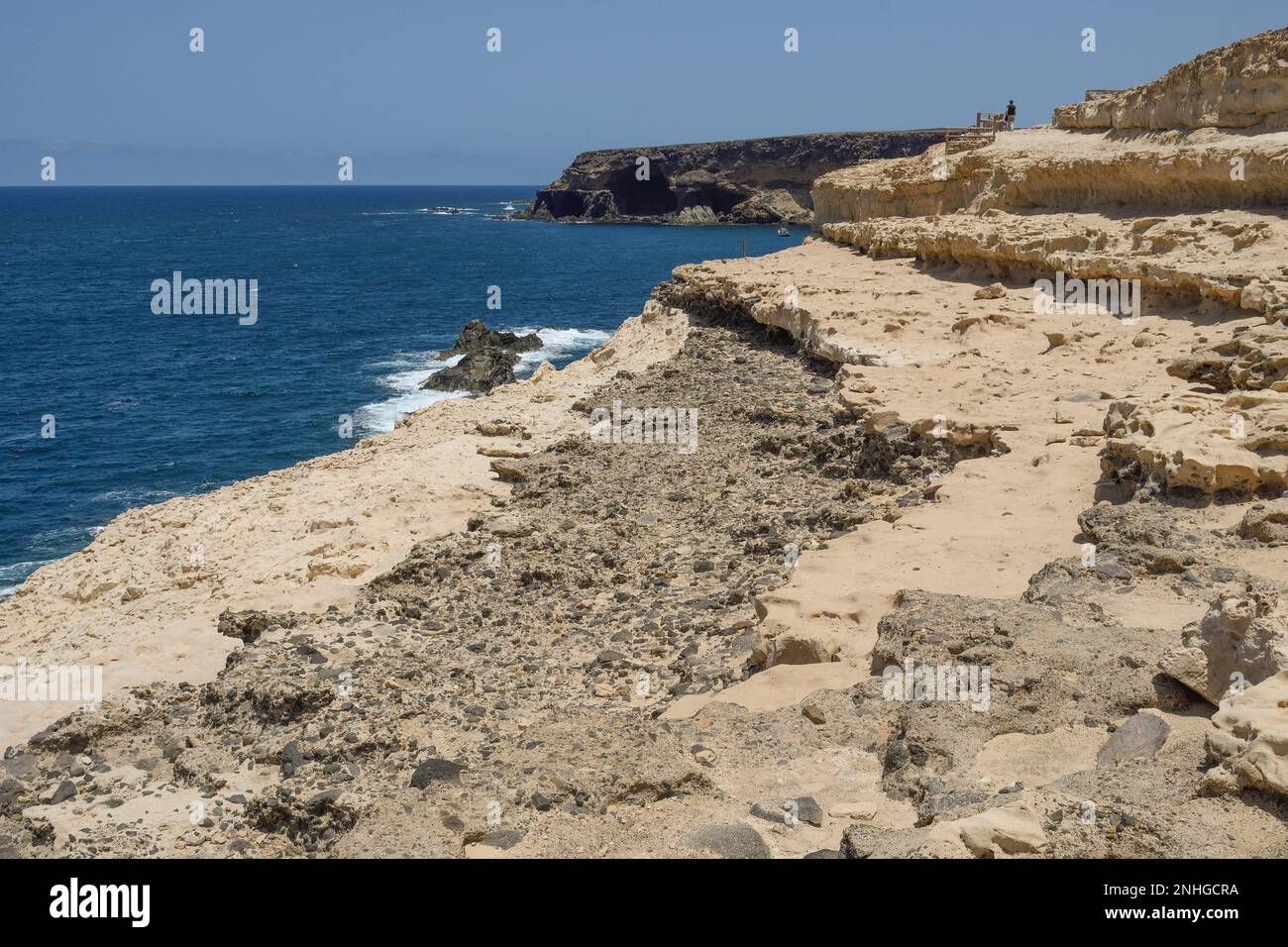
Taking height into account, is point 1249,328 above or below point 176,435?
above

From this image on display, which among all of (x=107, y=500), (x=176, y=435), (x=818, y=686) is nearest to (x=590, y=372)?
(x=107, y=500)

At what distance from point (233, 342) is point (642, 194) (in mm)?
85757

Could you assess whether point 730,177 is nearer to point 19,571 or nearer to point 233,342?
point 233,342

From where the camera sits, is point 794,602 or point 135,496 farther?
point 135,496

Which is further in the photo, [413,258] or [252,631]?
[413,258]

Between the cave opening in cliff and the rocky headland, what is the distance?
10675 cm

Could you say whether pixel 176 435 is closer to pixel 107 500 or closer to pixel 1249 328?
pixel 107 500

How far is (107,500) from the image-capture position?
27.7 m

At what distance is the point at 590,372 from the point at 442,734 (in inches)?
658

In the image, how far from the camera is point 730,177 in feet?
406

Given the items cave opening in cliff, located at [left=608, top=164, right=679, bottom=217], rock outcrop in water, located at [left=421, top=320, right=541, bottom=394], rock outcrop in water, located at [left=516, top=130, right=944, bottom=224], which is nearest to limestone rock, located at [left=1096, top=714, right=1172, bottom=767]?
rock outcrop in water, located at [left=421, top=320, right=541, bottom=394]

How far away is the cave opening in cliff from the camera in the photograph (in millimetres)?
127250

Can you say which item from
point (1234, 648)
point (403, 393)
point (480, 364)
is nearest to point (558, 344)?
point (480, 364)

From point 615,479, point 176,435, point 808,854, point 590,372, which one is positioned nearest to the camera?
point 808,854
